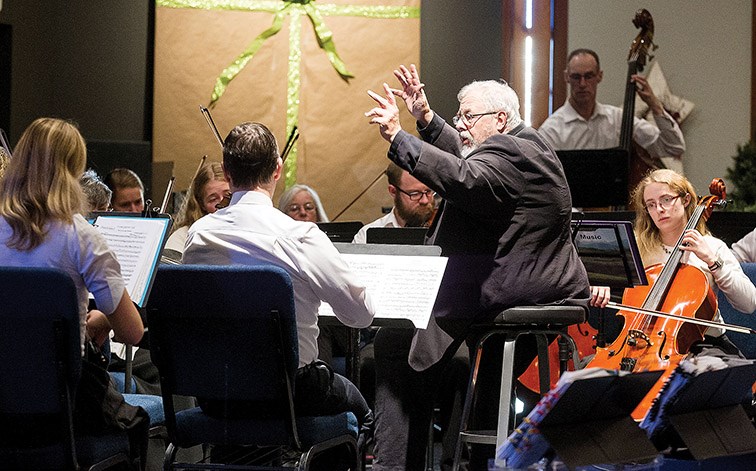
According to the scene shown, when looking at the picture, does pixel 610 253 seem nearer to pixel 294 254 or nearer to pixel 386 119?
pixel 386 119

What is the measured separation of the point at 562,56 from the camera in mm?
6484

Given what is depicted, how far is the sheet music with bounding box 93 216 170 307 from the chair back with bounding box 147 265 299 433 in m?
0.05

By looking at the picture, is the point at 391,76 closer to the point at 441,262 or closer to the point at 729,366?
the point at 441,262

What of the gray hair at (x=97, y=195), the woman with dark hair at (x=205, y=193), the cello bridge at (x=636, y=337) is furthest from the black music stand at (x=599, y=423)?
the woman with dark hair at (x=205, y=193)

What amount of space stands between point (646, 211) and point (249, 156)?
1.89 meters

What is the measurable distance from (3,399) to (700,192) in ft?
16.6

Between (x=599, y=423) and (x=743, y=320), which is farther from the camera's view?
(x=743, y=320)

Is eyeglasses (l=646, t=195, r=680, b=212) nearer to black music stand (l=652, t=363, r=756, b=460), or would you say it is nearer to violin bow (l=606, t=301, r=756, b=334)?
violin bow (l=606, t=301, r=756, b=334)

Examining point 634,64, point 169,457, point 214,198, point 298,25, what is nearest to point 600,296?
point 169,457

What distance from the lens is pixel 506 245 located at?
3.09 metres

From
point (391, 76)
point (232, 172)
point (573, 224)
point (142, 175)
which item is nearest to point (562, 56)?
point (391, 76)

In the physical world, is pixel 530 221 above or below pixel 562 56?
below

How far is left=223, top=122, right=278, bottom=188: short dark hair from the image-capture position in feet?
9.35

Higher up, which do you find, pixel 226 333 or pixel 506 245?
pixel 506 245
